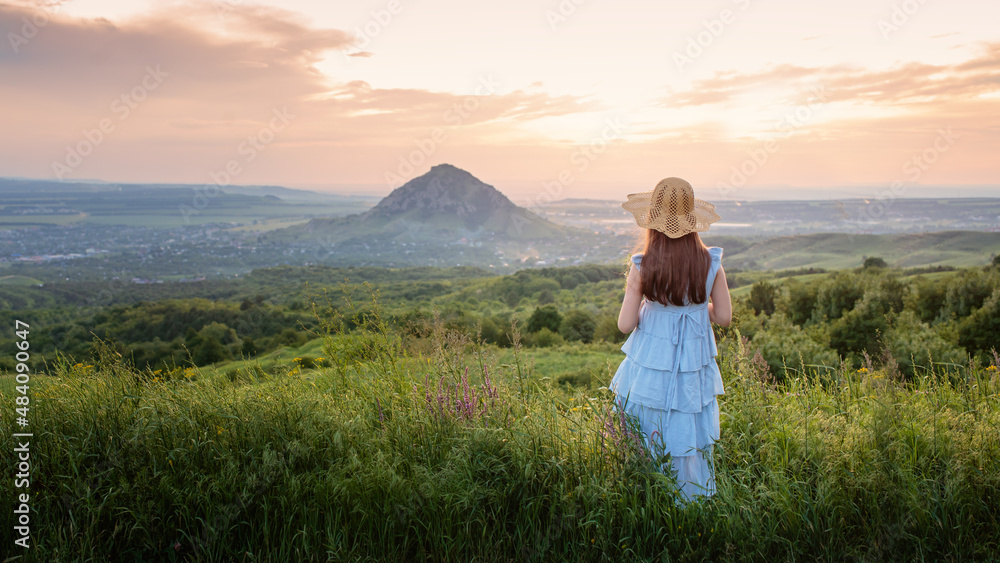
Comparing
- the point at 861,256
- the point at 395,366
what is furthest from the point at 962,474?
the point at 861,256

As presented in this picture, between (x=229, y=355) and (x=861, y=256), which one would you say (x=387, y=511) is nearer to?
(x=229, y=355)

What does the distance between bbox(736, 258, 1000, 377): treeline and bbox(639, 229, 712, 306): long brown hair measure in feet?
23.2

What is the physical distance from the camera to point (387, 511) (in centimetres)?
293

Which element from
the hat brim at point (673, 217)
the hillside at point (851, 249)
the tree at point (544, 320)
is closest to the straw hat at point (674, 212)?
the hat brim at point (673, 217)

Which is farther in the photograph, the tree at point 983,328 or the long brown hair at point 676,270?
the tree at point 983,328

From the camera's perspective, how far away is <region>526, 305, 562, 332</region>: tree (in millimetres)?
34625

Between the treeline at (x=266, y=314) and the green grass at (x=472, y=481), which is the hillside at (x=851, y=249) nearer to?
the treeline at (x=266, y=314)

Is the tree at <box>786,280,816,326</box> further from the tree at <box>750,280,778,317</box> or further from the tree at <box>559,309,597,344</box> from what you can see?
the tree at <box>559,309,597,344</box>

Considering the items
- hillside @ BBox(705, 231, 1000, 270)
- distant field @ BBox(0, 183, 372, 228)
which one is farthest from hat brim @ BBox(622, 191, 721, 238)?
distant field @ BBox(0, 183, 372, 228)

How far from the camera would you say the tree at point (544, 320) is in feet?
114

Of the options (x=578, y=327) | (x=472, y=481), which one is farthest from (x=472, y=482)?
(x=578, y=327)

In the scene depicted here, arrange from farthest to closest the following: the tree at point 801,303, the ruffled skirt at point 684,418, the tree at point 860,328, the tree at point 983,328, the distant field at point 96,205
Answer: the distant field at point 96,205, the tree at point 801,303, the tree at point 860,328, the tree at point 983,328, the ruffled skirt at point 684,418

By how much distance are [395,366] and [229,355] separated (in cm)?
2943

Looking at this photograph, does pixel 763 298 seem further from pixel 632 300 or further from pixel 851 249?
pixel 851 249
